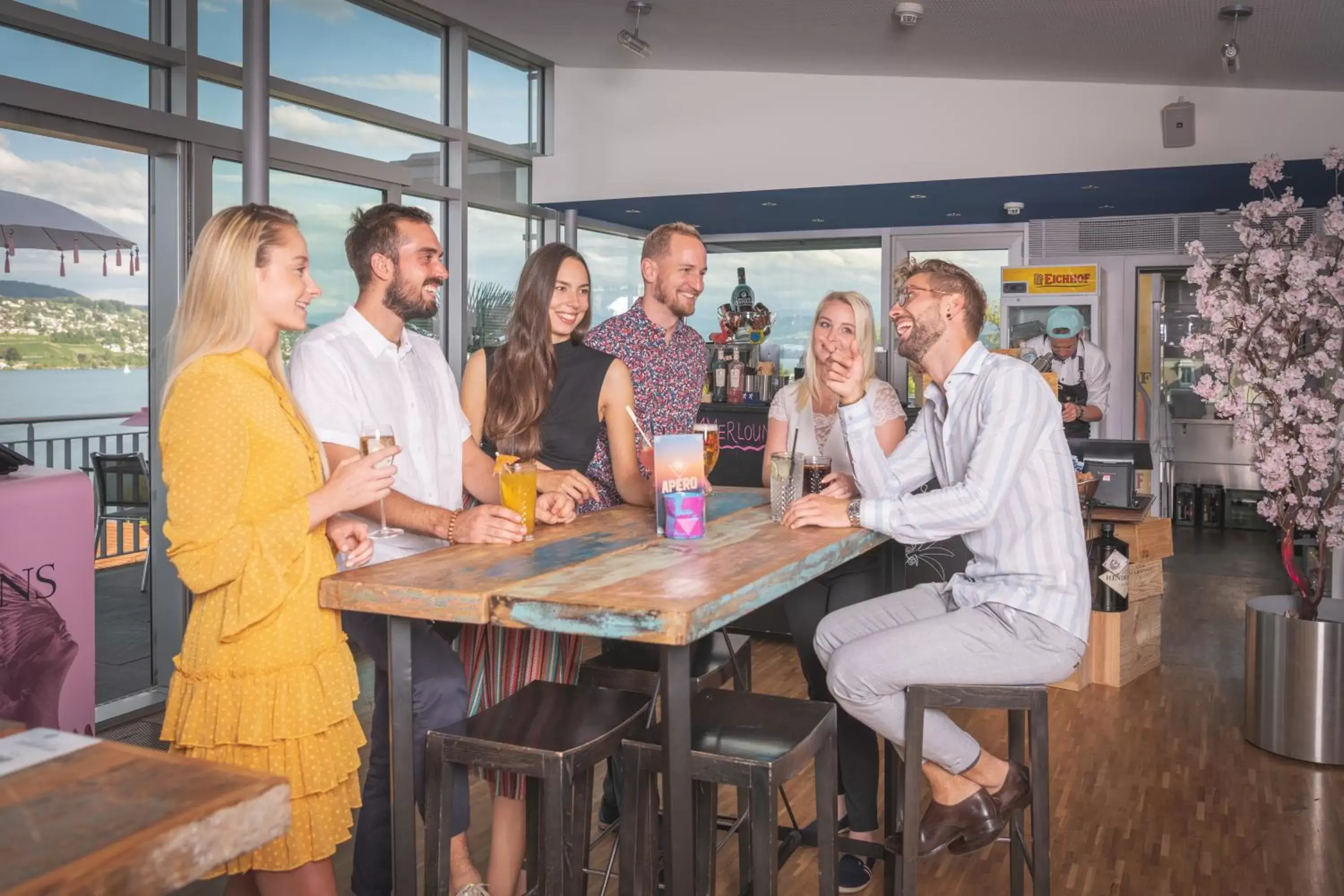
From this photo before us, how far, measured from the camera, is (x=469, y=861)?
7.16 ft

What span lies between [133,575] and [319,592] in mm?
4271

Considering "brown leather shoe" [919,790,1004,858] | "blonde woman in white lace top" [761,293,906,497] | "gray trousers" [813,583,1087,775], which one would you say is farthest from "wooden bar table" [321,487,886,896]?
"blonde woman in white lace top" [761,293,906,497]

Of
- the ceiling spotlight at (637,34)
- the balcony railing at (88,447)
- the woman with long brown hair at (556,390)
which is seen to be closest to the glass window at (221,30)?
the balcony railing at (88,447)

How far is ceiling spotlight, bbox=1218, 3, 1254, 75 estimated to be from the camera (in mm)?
4754

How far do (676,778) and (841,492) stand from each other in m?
1.11

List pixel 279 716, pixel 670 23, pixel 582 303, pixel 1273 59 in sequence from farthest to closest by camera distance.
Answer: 1. pixel 670 23
2. pixel 1273 59
3. pixel 582 303
4. pixel 279 716

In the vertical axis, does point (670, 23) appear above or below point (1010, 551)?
above

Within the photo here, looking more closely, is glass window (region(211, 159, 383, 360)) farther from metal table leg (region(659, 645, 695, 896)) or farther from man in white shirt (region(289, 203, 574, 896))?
metal table leg (region(659, 645, 695, 896))

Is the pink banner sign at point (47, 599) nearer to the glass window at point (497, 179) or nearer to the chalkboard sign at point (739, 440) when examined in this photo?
the chalkboard sign at point (739, 440)

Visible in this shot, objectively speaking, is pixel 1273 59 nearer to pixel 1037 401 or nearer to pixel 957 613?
pixel 1037 401

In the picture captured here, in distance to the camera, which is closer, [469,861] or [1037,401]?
[469,861]

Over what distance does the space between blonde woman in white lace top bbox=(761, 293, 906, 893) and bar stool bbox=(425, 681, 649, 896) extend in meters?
0.62

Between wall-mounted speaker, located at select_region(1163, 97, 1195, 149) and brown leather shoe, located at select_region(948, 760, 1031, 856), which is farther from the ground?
wall-mounted speaker, located at select_region(1163, 97, 1195, 149)

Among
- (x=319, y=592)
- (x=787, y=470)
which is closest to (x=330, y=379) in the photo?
(x=319, y=592)
